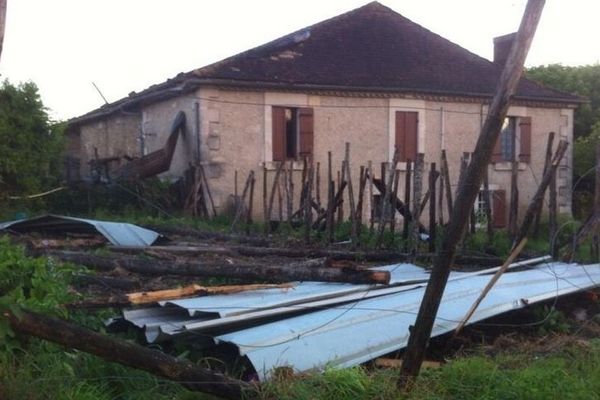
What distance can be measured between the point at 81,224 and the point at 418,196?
5.47 meters

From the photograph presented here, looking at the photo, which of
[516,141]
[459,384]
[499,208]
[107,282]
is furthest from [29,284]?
[516,141]

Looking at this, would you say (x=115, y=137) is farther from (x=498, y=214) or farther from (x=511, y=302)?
(x=511, y=302)

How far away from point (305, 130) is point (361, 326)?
14437mm

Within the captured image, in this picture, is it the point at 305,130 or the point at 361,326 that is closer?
the point at 361,326

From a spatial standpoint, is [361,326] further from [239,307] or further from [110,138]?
[110,138]

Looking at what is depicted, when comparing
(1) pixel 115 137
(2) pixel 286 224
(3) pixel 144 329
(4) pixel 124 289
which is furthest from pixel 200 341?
(1) pixel 115 137

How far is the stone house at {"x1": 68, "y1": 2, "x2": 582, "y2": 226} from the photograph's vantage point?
20.7 m

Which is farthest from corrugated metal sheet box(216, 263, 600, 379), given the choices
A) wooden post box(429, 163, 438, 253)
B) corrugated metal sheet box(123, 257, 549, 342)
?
wooden post box(429, 163, 438, 253)

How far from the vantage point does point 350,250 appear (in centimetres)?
1301

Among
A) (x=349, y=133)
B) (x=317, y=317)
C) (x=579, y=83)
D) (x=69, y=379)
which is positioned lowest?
(x=69, y=379)

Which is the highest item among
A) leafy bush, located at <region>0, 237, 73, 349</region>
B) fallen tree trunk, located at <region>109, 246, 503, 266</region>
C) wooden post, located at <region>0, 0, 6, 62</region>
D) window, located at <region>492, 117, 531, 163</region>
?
wooden post, located at <region>0, 0, 6, 62</region>

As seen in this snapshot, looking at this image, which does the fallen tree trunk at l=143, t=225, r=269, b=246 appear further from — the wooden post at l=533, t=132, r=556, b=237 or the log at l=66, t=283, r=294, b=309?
the log at l=66, t=283, r=294, b=309

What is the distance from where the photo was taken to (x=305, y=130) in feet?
Answer: 70.0

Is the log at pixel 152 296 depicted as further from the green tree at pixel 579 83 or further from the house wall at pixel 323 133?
the green tree at pixel 579 83
